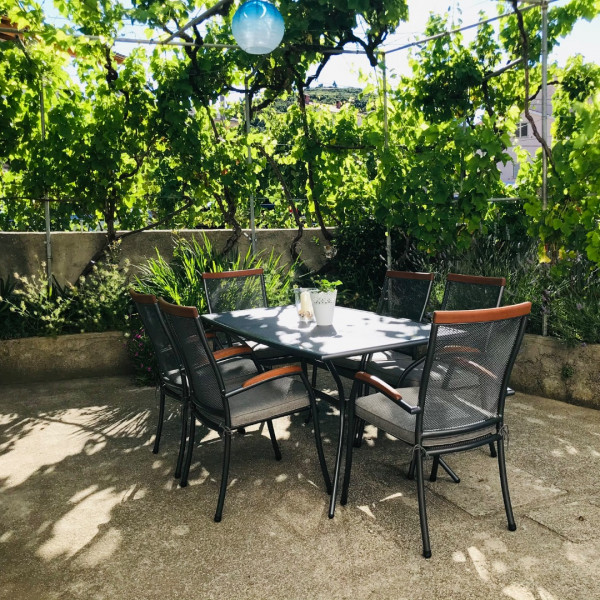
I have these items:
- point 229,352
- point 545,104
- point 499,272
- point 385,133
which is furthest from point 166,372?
point 385,133

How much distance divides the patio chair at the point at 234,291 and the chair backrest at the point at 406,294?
33.9 inches

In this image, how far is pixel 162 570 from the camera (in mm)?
2275

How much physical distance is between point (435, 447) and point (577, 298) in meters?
2.57

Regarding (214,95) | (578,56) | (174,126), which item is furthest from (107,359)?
(578,56)

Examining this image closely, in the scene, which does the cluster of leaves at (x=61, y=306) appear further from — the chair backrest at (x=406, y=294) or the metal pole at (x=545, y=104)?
the metal pole at (x=545, y=104)

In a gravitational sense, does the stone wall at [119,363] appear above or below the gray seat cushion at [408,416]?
below

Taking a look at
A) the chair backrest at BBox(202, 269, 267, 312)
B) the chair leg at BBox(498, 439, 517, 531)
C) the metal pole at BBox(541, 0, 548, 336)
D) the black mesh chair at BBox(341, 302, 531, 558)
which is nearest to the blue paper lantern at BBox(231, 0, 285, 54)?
the chair backrest at BBox(202, 269, 267, 312)

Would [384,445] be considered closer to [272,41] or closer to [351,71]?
[272,41]

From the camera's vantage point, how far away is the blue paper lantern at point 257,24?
3193 mm

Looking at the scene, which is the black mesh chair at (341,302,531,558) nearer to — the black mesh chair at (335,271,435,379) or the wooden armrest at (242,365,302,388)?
the wooden armrest at (242,365,302,388)

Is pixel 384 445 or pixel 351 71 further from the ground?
pixel 351 71

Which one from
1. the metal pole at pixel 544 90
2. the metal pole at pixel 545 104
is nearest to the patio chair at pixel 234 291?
the metal pole at pixel 545 104

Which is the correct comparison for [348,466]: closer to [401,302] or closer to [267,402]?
[267,402]

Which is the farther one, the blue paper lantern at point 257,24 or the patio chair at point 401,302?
the patio chair at point 401,302
